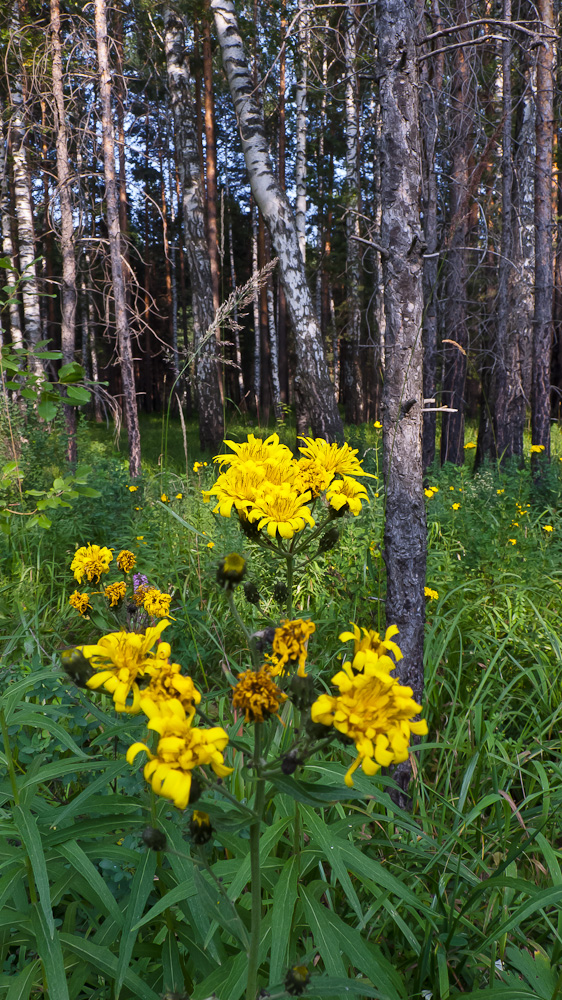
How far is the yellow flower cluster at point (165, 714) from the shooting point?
68 centimetres

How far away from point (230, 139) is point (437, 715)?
22.0 m

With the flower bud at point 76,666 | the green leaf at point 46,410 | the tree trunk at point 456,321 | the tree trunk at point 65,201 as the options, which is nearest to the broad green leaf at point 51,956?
the flower bud at point 76,666

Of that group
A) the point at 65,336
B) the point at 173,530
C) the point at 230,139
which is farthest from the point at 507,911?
the point at 230,139

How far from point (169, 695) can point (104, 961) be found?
70 centimetres

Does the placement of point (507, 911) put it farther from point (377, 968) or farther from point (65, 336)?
point (65, 336)

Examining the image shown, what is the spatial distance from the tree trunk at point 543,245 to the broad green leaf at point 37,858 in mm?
5675

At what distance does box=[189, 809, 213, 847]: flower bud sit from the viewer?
2.55 feet

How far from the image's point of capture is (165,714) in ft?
2.34

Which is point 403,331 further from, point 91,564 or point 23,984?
point 23,984

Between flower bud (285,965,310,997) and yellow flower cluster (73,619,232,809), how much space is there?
0.31m

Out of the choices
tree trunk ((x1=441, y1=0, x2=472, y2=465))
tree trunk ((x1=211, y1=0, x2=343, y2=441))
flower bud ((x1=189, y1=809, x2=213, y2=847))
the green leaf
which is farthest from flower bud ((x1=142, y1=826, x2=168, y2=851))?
tree trunk ((x1=441, y1=0, x2=472, y2=465))

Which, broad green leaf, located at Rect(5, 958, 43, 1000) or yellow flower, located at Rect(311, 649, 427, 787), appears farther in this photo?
broad green leaf, located at Rect(5, 958, 43, 1000)

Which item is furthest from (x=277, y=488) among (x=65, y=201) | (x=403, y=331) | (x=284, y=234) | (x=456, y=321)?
(x=65, y=201)

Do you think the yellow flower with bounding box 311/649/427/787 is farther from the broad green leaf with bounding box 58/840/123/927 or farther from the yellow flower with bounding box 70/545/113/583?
the yellow flower with bounding box 70/545/113/583
